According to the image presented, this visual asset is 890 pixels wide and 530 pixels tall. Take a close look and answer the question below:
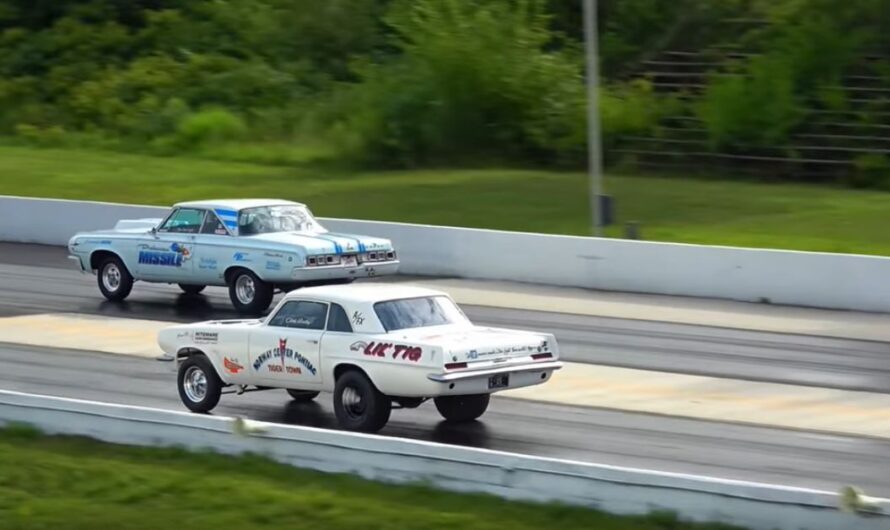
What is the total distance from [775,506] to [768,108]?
99.6 feet

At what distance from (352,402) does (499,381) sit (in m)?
1.30

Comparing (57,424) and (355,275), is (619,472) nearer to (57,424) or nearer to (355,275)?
(57,424)

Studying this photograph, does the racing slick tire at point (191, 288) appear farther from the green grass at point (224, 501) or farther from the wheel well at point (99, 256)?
the green grass at point (224, 501)

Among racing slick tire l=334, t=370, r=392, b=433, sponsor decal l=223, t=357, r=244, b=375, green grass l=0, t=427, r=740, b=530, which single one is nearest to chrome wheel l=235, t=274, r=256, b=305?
sponsor decal l=223, t=357, r=244, b=375

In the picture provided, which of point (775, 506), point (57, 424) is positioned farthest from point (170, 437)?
point (775, 506)

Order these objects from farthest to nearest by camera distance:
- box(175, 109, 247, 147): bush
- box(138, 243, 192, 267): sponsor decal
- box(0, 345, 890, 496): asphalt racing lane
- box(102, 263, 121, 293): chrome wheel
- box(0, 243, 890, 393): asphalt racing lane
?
Answer: box(175, 109, 247, 147): bush
box(102, 263, 121, 293): chrome wheel
box(138, 243, 192, 267): sponsor decal
box(0, 243, 890, 393): asphalt racing lane
box(0, 345, 890, 496): asphalt racing lane

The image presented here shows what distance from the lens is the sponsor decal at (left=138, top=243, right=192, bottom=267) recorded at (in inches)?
848

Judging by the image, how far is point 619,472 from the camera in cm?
1012

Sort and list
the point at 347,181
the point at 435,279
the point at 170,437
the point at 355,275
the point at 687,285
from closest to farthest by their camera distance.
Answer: the point at 170,437 < the point at 355,275 < the point at 687,285 < the point at 435,279 < the point at 347,181

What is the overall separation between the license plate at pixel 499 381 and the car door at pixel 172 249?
360 inches

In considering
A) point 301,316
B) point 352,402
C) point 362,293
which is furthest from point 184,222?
point 352,402

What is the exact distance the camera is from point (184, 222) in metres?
21.8

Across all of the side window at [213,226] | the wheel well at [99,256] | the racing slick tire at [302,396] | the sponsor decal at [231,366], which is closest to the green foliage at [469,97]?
the wheel well at [99,256]

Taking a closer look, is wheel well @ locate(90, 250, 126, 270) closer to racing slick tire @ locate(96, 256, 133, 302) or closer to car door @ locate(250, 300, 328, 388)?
racing slick tire @ locate(96, 256, 133, 302)
